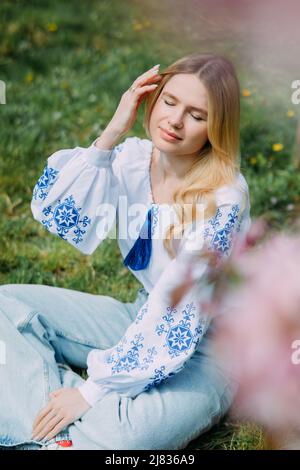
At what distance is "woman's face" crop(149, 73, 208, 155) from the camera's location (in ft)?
5.04

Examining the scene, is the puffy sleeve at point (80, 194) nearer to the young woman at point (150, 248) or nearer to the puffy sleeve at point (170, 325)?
the young woman at point (150, 248)

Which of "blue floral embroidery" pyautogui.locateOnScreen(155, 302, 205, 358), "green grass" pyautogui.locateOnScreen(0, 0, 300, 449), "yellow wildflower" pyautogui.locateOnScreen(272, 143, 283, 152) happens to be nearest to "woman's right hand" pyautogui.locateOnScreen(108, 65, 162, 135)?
"blue floral embroidery" pyautogui.locateOnScreen(155, 302, 205, 358)

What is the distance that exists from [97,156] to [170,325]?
1.33 feet

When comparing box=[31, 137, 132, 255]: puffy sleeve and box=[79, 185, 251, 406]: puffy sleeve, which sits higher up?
box=[31, 137, 132, 255]: puffy sleeve

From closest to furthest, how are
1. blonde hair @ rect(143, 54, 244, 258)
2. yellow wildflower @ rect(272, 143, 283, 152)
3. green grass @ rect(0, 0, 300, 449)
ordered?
1. blonde hair @ rect(143, 54, 244, 258)
2. green grass @ rect(0, 0, 300, 449)
3. yellow wildflower @ rect(272, 143, 283, 152)

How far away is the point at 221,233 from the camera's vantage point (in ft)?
5.09

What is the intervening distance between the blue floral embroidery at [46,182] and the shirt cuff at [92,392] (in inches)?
17.2

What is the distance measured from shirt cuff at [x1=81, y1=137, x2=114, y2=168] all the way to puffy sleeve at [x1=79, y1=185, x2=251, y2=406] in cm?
26

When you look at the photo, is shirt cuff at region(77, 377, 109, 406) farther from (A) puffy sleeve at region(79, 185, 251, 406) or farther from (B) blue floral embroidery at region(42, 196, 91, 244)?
(B) blue floral embroidery at region(42, 196, 91, 244)

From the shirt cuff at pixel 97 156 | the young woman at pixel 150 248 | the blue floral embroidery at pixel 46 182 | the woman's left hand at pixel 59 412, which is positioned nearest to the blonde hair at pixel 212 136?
the young woman at pixel 150 248

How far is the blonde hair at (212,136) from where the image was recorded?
1.53 metres

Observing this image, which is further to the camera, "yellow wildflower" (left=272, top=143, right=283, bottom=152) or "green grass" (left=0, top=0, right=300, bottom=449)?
"yellow wildflower" (left=272, top=143, right=283, bottom=152)

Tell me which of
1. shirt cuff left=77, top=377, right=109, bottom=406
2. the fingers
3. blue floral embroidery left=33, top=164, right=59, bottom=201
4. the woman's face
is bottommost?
the fingers

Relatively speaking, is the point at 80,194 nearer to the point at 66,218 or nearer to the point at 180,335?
the point at 66,218
